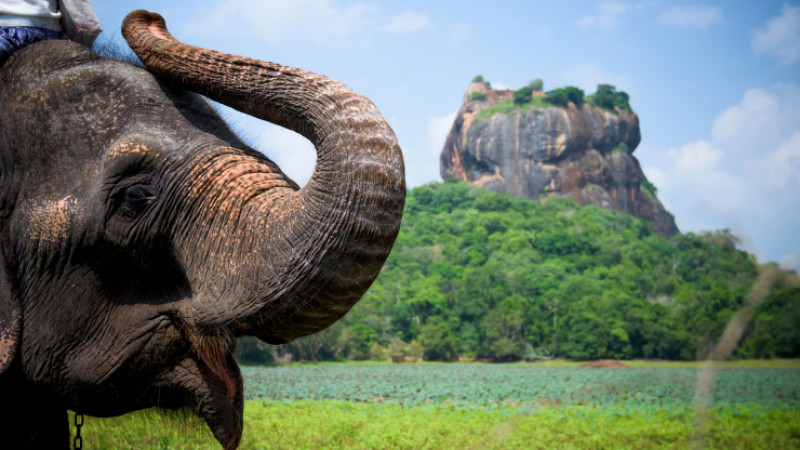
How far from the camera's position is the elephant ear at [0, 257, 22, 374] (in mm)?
2055

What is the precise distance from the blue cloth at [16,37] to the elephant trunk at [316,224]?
1.03 meters

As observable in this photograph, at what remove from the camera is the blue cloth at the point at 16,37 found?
2318mm

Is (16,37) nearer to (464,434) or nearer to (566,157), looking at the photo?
(464,434)

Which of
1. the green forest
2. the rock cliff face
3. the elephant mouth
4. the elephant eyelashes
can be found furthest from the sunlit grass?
the rock cliff face

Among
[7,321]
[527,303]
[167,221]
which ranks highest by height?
[527,303]

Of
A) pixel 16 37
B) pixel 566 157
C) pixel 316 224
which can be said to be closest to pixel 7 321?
pixel 16 37

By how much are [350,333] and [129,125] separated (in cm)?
2263

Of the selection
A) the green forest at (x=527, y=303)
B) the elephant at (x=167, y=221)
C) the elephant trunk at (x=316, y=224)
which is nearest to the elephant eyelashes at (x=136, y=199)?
the elephant at (x=167, y=221)

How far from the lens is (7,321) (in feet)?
6.87

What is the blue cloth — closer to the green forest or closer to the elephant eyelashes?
the elephant eyelashes

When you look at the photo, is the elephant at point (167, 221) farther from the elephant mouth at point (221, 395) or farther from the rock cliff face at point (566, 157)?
the rock cliff face at point (566, 157)

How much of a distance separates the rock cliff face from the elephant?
77.9m

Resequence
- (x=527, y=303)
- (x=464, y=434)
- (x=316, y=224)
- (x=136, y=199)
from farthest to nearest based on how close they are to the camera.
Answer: (x=527, y=303)
(x=464, y=434)
(x=136, y=199)
(x=316, y=224)

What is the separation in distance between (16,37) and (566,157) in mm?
78953
